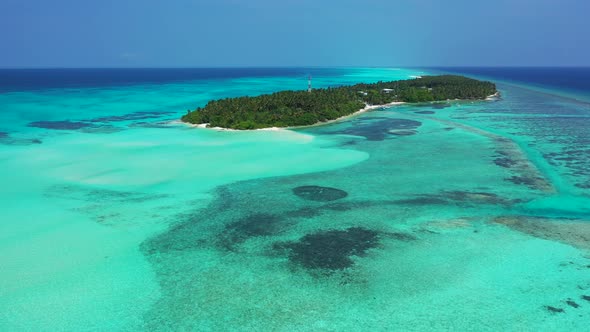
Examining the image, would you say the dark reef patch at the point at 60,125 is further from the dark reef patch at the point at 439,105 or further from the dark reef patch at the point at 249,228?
the dark reef patch at the point at 439,105

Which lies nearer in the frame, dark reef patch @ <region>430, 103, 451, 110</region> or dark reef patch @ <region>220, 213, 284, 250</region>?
dark reef patch @ <region>220, 213, 284, 250</region>

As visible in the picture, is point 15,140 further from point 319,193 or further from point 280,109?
point 319,193

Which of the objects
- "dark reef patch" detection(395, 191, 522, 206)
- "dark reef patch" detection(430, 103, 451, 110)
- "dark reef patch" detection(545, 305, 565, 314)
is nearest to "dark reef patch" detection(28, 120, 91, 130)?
"dark reef patch" detection(395, 191, 522, 206)

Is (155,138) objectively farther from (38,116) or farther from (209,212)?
(38,116)

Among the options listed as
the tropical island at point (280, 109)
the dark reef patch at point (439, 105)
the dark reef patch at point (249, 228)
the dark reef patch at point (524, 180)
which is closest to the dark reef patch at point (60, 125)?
the tropical island at point (280, 109)

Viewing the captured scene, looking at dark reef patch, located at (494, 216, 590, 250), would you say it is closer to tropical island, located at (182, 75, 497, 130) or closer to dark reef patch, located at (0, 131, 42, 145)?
tropical island, located at (182, 75, 497, 130)

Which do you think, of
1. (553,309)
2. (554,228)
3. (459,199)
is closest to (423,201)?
(459,199)

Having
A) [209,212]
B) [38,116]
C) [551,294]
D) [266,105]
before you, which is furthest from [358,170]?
[38,116]
